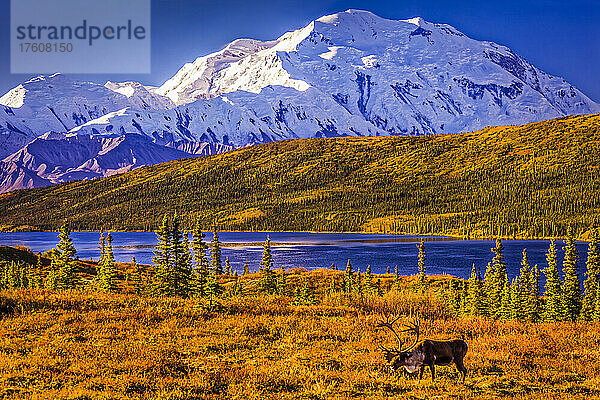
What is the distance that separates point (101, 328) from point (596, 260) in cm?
4158

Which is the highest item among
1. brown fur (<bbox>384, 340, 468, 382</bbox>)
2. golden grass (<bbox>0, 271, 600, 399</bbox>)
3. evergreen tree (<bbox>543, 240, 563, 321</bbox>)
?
brown fur (<bbox>384, 340, 468, 382</bbox>)

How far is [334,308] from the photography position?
2169cm

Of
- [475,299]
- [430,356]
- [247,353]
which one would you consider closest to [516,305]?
[475,299]

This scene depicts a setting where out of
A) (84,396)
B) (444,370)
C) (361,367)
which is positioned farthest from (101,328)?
(444,370)

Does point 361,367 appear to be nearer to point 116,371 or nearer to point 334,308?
point 116,371

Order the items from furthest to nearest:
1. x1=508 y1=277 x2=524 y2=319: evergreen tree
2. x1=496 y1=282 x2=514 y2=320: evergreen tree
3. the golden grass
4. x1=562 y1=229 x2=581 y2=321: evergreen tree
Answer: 1. x1=562 y1=229 x2=581 y2=321: evergreen tree
2. x1=496 y1=282 x2=514 y2=320: evergreen tree
3. x1=508 y1=277 x2=524 y2=319: evergreen tree
4. the golden grass

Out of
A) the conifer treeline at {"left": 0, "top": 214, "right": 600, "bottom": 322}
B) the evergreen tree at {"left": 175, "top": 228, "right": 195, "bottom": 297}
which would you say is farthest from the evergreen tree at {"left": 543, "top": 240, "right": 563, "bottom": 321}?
the evergreen tree at {"left": 175, "top": 228, "right": 195, "bottom": 297}

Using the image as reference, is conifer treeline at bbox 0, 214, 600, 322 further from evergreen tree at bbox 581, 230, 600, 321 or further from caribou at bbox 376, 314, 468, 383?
caribou at bbox 376, 314, 468, 383

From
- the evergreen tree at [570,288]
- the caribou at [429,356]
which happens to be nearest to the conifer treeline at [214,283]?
the evergreen tree at [570,288]

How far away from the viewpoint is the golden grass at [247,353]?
11891 mm

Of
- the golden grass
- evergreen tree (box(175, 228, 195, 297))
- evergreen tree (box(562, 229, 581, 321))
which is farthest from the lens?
evergreen tree (box(562, 229, 581, 321))

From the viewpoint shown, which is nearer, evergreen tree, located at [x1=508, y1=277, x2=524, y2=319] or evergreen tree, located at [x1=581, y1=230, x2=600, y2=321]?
evergreen tree, located at [x1=508, y1=277, x2=524, y2=319]

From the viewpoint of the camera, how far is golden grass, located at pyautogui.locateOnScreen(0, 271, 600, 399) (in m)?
11.9

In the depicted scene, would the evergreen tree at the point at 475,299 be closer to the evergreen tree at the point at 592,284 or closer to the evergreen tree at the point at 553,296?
the evergreen tree at the point at 553,296
